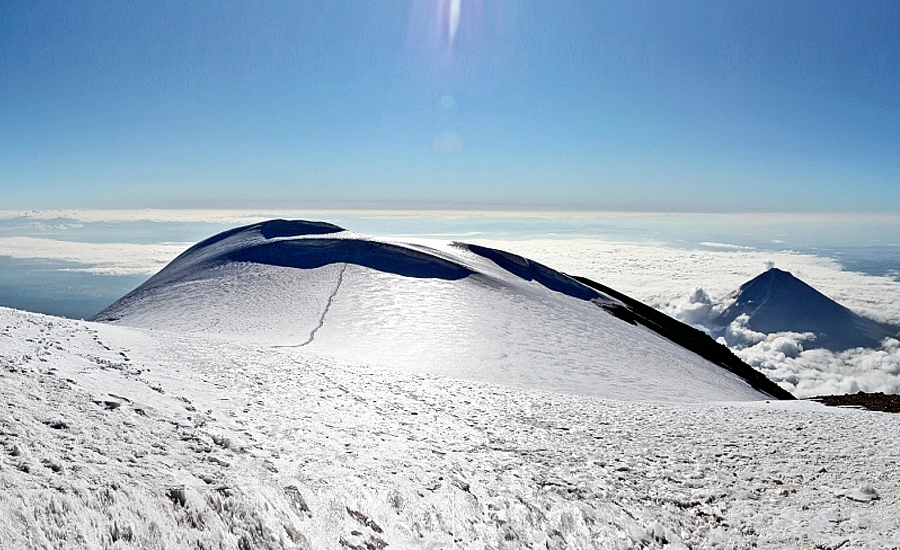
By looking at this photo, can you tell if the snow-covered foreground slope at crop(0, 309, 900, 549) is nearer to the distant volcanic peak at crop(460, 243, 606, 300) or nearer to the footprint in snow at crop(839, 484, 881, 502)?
the footprint in snow at crop(839, 484, 881, 502)

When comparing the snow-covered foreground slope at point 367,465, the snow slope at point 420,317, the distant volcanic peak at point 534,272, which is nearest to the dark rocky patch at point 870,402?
the snow slope at point 420,317

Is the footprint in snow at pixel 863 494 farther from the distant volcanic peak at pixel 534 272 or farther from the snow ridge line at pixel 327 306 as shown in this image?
the distant volcanic peak at pixel 534 272

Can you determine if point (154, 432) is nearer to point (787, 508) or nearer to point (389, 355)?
point (787, 508)

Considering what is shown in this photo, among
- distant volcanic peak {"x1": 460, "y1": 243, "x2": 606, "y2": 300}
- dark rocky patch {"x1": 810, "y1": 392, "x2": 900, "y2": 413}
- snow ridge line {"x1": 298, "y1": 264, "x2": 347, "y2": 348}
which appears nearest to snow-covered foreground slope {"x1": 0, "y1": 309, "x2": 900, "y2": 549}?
dark rocky patch {"x1": 810, "y1": 392, "x2": 900, "y2": 413}

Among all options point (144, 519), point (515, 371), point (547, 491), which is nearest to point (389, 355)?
point (515, 371)

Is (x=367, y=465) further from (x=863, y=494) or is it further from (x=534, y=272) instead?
(x=534, y=272)
